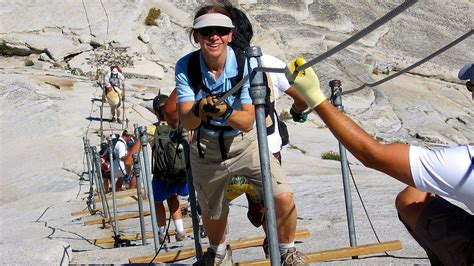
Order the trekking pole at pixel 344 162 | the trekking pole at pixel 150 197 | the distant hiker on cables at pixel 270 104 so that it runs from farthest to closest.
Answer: the trekking pole at pixel 150 197 → the trekking pole at pixel 344 162 → the distant hiker on cables at pixel 270 104

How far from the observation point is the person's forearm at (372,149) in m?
2.89

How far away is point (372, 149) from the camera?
2.90 meters

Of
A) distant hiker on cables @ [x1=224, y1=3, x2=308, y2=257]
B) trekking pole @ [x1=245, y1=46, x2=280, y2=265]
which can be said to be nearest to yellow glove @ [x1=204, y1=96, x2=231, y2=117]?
distant hiker on cables @ [x1=224, y1=3, x2=308, y2=257]

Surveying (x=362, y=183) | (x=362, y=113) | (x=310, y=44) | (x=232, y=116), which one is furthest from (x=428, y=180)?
(x=310, y=44)

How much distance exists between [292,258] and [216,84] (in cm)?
103

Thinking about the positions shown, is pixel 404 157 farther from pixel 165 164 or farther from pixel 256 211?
pixel 165 164

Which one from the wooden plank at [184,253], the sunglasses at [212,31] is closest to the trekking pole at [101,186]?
the wooden plank at [184,253]

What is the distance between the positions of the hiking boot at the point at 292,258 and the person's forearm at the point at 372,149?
1.36m

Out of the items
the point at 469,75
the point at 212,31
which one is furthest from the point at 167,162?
the point at 469,75

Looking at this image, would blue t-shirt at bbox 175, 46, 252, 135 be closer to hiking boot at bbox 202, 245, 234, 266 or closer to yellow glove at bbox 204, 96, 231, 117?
yellow glove at bbox 204, 96, 231, 117

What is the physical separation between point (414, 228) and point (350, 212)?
1759mm

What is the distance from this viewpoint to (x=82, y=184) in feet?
46.2

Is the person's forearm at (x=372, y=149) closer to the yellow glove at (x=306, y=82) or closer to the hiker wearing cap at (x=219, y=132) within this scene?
the yellow glove at (x=306, y=82)

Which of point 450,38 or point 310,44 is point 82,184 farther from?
point 450,38
